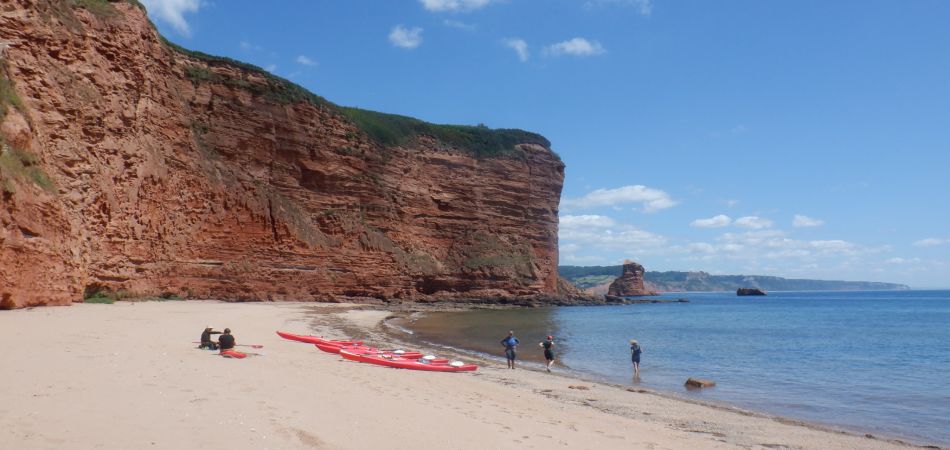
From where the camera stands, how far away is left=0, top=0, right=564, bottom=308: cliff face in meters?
20.4

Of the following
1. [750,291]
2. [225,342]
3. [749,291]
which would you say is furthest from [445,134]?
[749,291]

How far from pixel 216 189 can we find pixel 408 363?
93.4 ft

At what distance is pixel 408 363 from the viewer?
1379cm

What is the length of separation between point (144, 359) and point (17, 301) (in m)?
9.81

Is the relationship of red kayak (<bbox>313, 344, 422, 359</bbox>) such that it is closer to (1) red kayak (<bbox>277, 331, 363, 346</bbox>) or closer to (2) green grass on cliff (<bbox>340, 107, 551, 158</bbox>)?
(1) red kayak (<bbox>277, 331, 363, 346</bbox>)

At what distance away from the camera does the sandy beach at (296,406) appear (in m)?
5.80

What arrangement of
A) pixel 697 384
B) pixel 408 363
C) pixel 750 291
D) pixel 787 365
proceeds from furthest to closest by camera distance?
pixel 750 291 < pixel 787 365 < pixel 697 384 < pixel 408 363

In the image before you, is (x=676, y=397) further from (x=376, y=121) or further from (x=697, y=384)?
(x=376, y=121)

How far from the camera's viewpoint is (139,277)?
28766 mm

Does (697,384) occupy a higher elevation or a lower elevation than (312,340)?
lower

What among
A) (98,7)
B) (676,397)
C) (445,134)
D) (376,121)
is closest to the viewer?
(676,397)

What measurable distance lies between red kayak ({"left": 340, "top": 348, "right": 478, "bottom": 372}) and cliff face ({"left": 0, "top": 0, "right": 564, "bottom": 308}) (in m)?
10.2

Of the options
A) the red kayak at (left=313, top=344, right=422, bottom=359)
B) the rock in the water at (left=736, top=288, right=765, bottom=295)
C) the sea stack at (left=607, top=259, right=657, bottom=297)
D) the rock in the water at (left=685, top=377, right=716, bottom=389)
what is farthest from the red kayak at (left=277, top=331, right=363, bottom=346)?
the rock in the water at (left=736, top=288, right=765, bottom=295)

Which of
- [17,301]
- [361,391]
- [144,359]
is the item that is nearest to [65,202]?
[17,301]
